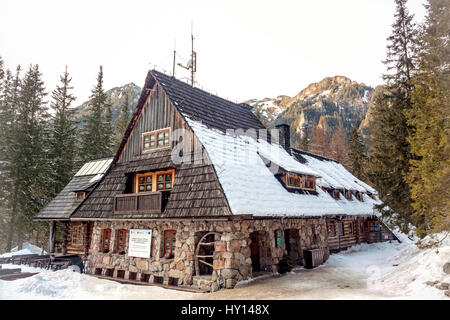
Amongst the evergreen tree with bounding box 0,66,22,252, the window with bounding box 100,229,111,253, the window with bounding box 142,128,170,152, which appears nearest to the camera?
the window with bounding box 142,128,170,152

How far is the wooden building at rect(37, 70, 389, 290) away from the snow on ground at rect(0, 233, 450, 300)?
3.73 feet

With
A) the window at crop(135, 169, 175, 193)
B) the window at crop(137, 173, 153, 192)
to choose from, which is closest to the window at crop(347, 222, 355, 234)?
the window at crop(135, 169, 175, 193)

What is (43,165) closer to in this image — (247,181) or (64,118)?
(64,118)

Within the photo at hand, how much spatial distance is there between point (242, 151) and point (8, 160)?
2433 centimetres

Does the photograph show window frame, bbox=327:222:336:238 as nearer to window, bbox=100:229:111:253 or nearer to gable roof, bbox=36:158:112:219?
window, bbox=100:229:111:253

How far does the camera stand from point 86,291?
39.1ft

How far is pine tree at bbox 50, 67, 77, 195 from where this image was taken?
30.7m

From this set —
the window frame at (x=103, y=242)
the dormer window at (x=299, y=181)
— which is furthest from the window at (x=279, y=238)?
the window frame at (x=103, y=242)

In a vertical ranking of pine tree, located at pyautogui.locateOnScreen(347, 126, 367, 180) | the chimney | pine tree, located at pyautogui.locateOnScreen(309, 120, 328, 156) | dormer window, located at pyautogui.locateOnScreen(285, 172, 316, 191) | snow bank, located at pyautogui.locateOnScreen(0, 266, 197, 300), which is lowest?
snow bank, located at pyautogui.locateOnScreen(0, 266, 197, 300)

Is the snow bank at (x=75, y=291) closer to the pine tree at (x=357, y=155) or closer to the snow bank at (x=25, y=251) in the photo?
the snow bank at (x=25, y=251)

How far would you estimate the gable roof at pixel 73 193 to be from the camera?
71.3ft

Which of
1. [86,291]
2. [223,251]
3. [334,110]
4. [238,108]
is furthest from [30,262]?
[334,110]

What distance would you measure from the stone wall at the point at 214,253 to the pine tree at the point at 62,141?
17.2 m
